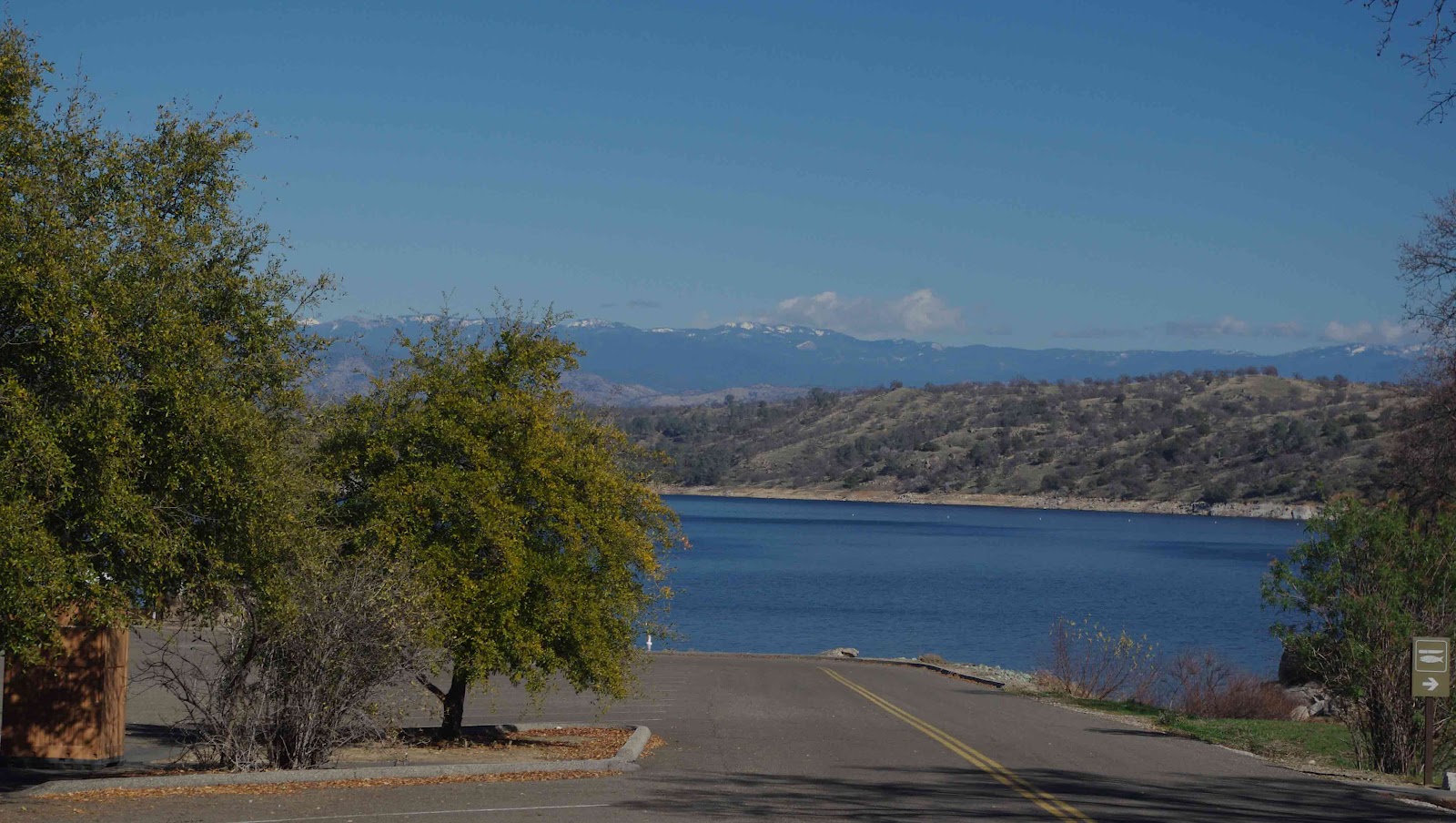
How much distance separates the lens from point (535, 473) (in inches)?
717

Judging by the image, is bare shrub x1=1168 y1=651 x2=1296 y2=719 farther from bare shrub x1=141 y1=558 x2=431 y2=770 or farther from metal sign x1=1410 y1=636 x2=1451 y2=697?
bare shrub x1=141 y1=558 x2=431 y2=770

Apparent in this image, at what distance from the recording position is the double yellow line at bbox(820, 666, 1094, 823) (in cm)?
1305

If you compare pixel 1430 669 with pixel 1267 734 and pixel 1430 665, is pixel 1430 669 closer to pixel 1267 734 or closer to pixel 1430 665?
pixel 1430 665

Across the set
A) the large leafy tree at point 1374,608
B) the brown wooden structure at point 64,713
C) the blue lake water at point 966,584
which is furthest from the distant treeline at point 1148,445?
the brown wooden structure at point 64,713

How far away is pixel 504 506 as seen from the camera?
17.5 meters

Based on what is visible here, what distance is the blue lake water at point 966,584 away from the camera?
59875 millimetres

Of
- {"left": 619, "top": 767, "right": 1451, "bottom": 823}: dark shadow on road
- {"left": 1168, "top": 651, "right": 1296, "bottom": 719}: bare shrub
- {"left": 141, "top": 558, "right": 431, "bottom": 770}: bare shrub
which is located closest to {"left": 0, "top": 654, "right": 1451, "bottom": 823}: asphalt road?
{"left": 619, "top": 767, "right": 1451, "bottom": 823}: dark shadow on road

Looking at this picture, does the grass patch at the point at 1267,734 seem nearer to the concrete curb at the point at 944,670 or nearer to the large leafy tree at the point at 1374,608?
the large leafy tree at the point at 1374,608

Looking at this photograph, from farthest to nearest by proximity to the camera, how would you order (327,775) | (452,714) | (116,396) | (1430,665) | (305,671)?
1. (452,714)
2. (1430,665)
3. (305,671)
4. (327,775)
5. (116,396)

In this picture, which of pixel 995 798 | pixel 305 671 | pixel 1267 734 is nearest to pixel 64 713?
pixel 305 671

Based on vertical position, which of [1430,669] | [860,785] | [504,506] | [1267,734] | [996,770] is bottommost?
[1267,734]

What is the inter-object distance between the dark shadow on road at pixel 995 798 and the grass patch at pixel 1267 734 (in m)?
4.32

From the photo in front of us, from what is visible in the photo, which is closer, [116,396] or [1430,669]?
[116,396]

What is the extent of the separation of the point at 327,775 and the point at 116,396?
507cm
